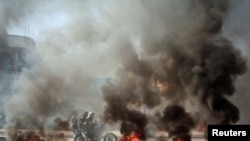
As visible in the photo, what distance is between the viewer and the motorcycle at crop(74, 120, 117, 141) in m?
21.6

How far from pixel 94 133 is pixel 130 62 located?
4245 mm

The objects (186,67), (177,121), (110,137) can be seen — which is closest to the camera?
(186,67)

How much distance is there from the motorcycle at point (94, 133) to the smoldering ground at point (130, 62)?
731 millimetres

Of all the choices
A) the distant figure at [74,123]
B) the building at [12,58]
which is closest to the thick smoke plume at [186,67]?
the distant figure at [74,123]

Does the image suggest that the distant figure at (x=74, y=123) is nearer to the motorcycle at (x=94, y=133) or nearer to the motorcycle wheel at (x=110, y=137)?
the motorcycle at (x=94, y=133)

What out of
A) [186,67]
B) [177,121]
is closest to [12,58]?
[177,121]

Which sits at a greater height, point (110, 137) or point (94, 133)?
point (94, 133)

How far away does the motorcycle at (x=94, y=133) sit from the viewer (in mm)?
21625

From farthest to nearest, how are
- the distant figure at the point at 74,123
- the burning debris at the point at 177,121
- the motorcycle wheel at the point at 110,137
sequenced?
1. the distant figure at the point at 74,123
2. the motorcycle wheel at the point at 110,137
3. the burning debris at the point at 177,121

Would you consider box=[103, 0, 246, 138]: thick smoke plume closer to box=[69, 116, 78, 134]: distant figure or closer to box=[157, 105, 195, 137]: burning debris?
box=[157, 105, 195, 137]: burning debris

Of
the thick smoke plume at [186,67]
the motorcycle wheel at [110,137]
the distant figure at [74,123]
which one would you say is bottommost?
the motorcycle wheel at [110,137]

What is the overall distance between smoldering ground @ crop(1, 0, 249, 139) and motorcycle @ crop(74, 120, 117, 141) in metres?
0.73

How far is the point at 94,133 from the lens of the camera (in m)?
21.8

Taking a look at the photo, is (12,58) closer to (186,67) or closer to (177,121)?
(177,121)
